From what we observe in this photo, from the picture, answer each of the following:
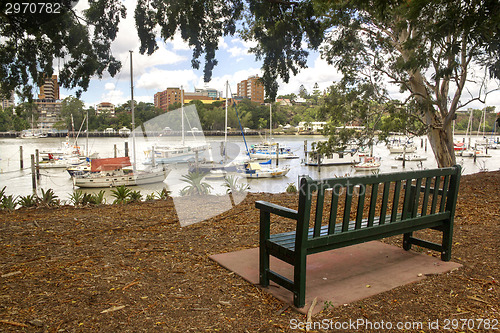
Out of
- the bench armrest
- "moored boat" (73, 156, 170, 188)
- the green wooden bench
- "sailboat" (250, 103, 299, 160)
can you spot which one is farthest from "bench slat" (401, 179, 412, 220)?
"sailboat" (250, 103, 299, 160)

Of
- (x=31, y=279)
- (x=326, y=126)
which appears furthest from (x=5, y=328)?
(x=326, y=126)

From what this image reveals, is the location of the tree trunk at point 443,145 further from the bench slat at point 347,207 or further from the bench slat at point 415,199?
the bench slat at point 347,207

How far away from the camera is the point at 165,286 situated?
9.15ft

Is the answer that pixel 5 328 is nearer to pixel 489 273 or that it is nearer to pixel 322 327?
pixel 322 327

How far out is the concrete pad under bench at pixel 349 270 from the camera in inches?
104

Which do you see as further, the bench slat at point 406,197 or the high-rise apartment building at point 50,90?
the high-rise apartment building at point 50,90

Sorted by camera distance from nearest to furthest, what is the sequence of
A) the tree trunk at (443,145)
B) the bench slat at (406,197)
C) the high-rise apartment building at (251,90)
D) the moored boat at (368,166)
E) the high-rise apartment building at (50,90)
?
the bench slat at (406,197) < the high-rise apartment building at (50,90) < the tree trunk at (443,145) < the high-rise apartment building at (251,90) < the moored boat at (368,166)

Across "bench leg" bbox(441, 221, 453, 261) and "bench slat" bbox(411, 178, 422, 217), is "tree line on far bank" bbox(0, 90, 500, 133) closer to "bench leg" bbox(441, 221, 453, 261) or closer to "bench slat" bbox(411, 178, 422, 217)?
"bench slat" bbox(411, 178, 422, 217)

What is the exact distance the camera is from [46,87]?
716 cm

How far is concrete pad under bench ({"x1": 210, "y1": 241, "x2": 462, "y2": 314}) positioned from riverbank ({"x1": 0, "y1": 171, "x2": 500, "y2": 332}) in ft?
0.27

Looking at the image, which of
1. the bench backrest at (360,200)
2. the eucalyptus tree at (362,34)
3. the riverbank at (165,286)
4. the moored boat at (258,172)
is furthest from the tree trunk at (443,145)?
the moored boat at (258,172)

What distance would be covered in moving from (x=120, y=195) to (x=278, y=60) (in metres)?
4.16

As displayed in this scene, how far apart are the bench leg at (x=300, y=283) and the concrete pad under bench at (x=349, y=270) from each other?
49mm

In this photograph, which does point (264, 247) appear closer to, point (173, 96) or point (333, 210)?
point (333, 210)
